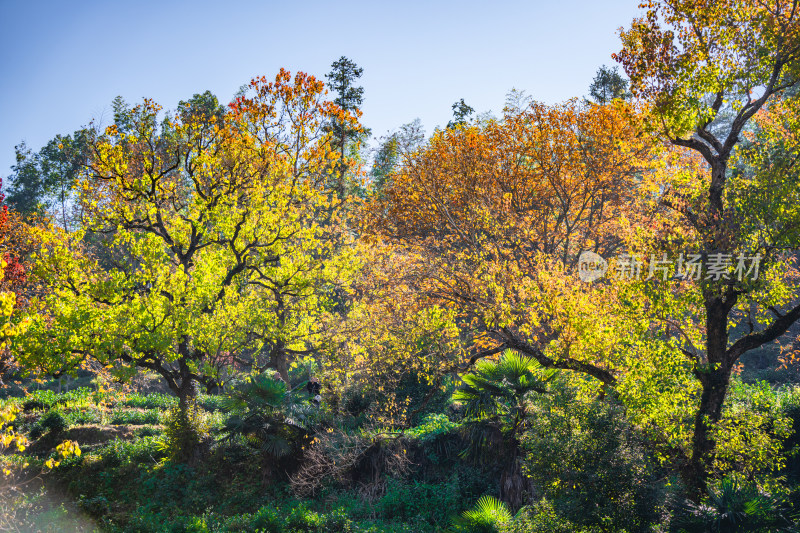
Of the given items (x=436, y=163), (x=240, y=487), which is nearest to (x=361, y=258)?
(x=436, y=163)

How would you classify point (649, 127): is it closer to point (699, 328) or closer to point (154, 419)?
point (699, 328)

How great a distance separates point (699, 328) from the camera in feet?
36.0

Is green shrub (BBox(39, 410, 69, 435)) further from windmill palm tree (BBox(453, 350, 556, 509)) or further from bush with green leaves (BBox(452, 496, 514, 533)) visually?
bush with green leaves (BBox(452, 496, 514, 533))

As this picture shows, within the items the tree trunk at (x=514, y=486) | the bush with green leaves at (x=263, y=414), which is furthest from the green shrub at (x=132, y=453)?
the tree trunk at (x=514, y=486)

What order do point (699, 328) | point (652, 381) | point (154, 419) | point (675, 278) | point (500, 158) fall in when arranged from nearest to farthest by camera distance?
point (652, 381) → point (675, 278) → point (699, 328) → point (500, 158) → point (154, 419)

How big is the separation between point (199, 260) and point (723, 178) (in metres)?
13.1

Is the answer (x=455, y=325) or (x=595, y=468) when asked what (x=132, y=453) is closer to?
(x=455, y=325)

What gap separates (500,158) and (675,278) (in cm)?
911

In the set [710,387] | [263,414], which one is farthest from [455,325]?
[710,387]

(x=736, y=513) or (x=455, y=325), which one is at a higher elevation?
(x=455, y=325)

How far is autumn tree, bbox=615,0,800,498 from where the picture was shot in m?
8.61

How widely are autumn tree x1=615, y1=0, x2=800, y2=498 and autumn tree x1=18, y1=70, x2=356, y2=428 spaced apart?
9720mm

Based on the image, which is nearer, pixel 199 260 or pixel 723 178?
pixel 723 178

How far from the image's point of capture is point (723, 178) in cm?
944
